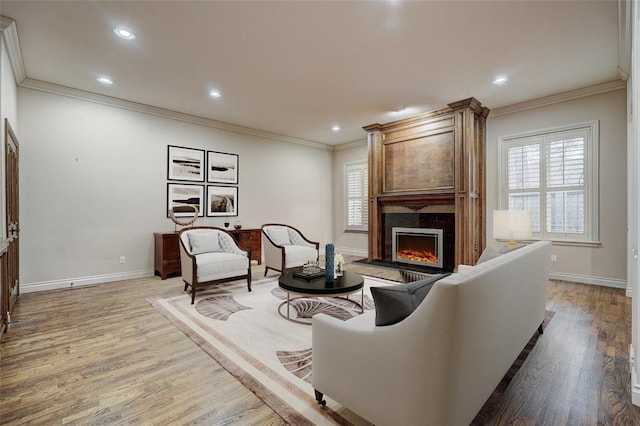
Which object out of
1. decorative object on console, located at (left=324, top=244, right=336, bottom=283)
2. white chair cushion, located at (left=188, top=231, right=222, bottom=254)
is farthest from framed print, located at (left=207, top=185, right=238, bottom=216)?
decorative object on console, located at (left=324, top=244, right=336, bottom=283)

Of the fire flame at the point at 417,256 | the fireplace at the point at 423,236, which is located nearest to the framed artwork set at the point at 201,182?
the fireplace at the point at 423,236

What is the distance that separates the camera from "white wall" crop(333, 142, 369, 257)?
766cm

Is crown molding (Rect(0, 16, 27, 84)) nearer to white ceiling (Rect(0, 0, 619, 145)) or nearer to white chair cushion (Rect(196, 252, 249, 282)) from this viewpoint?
white ceiling (Rect(0, 0, 619, 145))

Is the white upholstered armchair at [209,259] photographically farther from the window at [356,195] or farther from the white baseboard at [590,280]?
the white baseboard at [590,280]

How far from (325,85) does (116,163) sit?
3550 millimetres

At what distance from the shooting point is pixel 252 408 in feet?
5.81

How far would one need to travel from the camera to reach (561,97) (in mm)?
4723

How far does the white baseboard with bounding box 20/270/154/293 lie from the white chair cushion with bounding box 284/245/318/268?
244cm

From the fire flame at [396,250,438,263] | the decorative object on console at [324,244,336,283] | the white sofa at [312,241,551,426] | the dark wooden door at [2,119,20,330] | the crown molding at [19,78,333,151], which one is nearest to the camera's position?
the white sofa at [312,241,551,426]

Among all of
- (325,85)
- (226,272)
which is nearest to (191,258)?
(226,272)

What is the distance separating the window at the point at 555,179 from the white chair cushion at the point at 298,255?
3.48 metres

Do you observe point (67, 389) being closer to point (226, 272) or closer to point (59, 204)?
point (226, 272)

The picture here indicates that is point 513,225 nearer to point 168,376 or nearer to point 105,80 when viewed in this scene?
point 168,376

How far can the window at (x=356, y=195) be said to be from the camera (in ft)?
25.0
